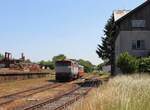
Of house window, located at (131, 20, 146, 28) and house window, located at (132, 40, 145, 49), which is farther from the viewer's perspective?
house window, located at (131, 20, 146, 28)

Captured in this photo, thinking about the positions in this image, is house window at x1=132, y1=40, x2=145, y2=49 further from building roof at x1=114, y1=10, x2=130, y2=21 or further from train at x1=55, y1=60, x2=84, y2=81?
train at x1=55, y1=60, x2=84, y2=81

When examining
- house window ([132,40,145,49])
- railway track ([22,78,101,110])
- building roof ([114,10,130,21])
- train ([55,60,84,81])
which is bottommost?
railway track ([22,78,101,110])

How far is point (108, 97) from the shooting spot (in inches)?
482

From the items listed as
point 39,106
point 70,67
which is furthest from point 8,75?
point 39,106

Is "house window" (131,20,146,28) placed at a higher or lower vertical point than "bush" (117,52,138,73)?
higher

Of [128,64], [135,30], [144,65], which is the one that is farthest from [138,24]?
[144,65]

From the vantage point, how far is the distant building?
184ft

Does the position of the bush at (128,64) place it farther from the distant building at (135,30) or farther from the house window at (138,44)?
the house window at (138,44)

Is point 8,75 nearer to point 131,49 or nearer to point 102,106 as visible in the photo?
point 131,49

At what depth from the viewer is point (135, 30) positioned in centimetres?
5666

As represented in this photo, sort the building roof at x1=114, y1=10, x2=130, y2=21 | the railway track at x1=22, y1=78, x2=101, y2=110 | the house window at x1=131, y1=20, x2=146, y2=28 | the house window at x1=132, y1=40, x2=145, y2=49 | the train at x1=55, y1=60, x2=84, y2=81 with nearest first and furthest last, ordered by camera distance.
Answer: the railway track at x1=22, y1=78, x2=101, y2=110, the train at x1=55, y1=60, x2=84, y2=81, the house window at x1=132, y1=40, x2=145, y2=49, the house window at x1=131, y1=20, x2=146, y2=28, the building roof at x1=114, y1=10, x2=130, y2=21

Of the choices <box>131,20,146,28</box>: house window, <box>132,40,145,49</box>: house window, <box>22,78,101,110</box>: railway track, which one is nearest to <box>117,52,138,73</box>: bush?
<box>132,40,145,49</box>: house window

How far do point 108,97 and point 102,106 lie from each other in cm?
115

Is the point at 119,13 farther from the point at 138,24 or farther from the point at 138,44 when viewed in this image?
the point at 138,44
